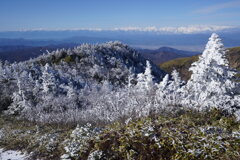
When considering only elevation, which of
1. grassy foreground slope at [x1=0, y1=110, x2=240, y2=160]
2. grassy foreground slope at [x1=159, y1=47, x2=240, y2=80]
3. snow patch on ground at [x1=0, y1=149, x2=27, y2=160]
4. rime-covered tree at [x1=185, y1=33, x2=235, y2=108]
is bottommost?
grassy foreground slope at [x1=159, y1=47, x2=240, y2=80]

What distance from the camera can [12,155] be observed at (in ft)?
35.0

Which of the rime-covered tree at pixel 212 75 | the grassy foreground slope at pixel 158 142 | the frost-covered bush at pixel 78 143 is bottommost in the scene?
the frost-covered bush at pixel 78 143

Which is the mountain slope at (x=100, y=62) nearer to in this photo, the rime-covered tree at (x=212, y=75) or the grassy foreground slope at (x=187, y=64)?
the grassy foreground slope at (x=187, y=64)

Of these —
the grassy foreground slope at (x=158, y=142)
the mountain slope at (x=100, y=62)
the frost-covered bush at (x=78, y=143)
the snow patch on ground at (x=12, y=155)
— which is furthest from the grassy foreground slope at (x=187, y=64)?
the snow patch on ground at (x=12, y=155)

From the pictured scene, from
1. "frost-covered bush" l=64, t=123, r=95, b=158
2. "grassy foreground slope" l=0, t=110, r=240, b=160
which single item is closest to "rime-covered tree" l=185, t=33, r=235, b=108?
"grassy foreground slope" l=0, t=110, r=240, b=160

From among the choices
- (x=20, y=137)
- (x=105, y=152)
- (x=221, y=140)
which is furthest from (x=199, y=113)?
(x=20, y=137)

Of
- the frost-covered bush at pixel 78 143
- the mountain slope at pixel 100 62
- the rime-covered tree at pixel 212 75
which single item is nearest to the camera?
the frost-covered bush at pixel 78 143

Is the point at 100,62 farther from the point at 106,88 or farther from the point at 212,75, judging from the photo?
the point at 212,75

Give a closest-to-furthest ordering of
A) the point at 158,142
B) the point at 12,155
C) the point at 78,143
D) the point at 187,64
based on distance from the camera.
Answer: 1. the point at 158,142
2. the point at 78,143
3. the point at 12,155
4. the point at 187,64

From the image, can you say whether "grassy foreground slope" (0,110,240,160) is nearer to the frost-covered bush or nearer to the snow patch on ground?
the frost-covered bush

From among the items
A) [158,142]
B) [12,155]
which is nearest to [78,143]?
[158,142]

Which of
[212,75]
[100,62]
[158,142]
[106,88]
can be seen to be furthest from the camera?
[100,62]

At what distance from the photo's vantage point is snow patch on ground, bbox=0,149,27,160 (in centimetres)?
1015

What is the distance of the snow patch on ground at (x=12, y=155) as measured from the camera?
10.2 meters
